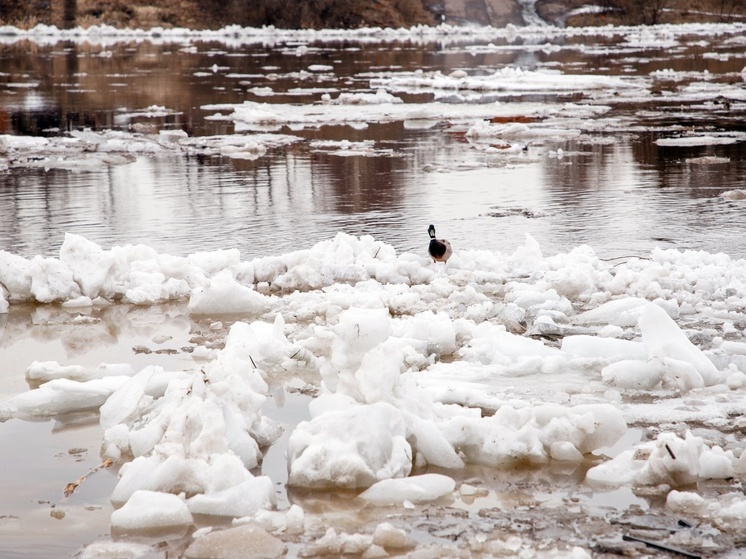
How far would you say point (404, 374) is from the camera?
455 cm

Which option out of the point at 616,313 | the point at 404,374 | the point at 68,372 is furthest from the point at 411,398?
the point at 616,313

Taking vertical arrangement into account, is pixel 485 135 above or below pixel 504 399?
above

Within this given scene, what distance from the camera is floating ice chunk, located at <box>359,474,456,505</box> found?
157 inches

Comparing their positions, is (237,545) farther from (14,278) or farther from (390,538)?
(14,278)

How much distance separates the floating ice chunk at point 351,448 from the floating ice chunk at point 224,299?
2354mm

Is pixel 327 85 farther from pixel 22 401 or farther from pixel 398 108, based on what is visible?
pixel 22 401

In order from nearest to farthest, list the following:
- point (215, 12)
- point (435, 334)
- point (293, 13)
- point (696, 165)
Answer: point (435, 334) → point (696, 165) → point (293, 13) → point (215, 12)

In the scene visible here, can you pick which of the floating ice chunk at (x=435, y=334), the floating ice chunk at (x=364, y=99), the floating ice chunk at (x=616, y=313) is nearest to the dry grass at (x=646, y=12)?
the floating ice chunk at (x=364, y=99)

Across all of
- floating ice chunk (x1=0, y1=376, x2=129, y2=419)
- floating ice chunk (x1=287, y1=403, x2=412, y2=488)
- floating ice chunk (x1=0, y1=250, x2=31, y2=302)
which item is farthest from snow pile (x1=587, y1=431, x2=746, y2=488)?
floating ice chunk (x1=0, y1=250, x2=31, y2=302)

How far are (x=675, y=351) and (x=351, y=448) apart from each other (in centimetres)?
194

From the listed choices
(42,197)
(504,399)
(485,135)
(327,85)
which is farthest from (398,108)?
(504,399)

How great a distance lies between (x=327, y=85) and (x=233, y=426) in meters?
19.7

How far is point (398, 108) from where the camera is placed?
18391 mm

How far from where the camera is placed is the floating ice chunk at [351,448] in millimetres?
4105
